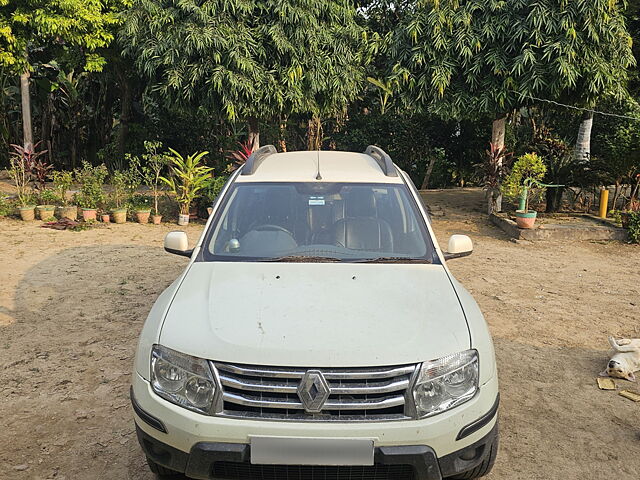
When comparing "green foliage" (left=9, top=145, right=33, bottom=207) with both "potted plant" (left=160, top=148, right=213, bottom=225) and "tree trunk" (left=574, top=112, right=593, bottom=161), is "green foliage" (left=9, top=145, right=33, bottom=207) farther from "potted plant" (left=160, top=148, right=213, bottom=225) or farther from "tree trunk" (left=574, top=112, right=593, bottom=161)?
"tree trunk" (left=574, top=112, right=593, bottom=161)

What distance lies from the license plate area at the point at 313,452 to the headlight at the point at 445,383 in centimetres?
31

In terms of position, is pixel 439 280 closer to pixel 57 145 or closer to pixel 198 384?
pixel 198 384

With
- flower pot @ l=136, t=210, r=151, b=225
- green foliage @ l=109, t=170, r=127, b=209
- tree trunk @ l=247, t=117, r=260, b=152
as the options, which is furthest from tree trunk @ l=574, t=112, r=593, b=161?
green foliage @ l=109, t=170, r=127, b=209

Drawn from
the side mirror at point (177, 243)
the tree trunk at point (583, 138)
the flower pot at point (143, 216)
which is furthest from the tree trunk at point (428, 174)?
the side mirror at point (177, 243)

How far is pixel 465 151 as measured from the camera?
690 inches

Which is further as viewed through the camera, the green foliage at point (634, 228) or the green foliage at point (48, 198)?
the green foliage at point (48, 198)

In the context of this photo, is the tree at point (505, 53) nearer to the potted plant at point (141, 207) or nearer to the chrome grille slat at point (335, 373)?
the potted plant at point (141, 207)

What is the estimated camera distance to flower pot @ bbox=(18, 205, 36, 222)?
1092 cm

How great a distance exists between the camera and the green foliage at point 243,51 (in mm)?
11703

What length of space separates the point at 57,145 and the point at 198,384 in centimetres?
2039

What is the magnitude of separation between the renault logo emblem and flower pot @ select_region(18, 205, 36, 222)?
406 inches

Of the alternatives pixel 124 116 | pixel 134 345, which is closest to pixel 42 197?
pixel 124 116

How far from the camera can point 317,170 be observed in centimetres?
395

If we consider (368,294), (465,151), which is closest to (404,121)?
(465,151)
